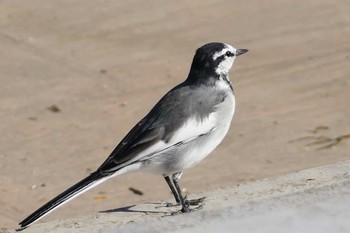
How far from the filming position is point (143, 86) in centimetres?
1190

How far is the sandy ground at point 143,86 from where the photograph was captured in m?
9.80

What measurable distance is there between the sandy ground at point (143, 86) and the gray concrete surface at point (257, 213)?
2359 mm

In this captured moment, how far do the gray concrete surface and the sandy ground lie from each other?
2.36 metres

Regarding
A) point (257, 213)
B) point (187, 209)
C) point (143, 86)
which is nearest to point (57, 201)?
point (187, 209)

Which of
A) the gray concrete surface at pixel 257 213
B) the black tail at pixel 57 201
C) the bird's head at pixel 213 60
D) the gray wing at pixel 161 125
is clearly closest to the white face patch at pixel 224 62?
the bird's head at pixel 213 60

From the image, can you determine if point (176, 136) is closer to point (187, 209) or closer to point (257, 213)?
point (187, 209)

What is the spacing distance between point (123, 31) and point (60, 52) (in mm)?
865

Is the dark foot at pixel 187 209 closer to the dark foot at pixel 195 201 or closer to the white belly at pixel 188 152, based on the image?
the dark foot at pixel 195 201

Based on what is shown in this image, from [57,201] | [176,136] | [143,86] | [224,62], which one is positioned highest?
[224,62]

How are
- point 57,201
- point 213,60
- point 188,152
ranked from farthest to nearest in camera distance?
point 213,60
point 188,152
point 57,201

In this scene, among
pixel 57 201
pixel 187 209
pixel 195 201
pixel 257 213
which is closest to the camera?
pixel 257 213

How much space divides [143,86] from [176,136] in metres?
5.06

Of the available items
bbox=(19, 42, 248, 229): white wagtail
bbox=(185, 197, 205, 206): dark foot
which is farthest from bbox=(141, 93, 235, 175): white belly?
bbox=(185, 197, 205, 206): dark foot

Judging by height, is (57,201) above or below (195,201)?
above
